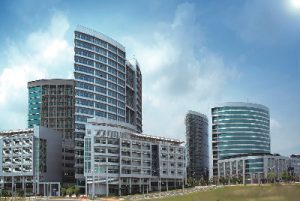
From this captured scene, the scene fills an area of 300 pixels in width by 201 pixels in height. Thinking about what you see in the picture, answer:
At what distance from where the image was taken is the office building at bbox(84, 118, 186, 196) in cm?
16625

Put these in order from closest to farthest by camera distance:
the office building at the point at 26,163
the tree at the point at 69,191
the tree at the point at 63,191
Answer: the tree at the point at 69,191 < the tree at the point at 63,191 < the office building at the point at 26,163

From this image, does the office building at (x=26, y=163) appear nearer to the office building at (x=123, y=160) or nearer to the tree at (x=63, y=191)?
the tree at (x=63, y=191)

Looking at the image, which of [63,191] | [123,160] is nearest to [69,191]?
[63,191]

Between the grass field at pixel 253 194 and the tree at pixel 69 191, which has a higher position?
the grass field at pixel 253 194

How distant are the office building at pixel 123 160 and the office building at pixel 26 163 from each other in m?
20.8

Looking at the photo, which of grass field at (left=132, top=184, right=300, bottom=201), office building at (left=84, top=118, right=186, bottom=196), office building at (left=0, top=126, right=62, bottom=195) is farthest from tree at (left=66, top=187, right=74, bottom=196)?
grass field at (left=132, top=184, right=300, bottom=201)

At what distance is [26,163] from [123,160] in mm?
34742

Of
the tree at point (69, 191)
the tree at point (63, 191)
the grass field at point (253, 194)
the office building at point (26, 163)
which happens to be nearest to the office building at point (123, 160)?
the tree at point (69, 191)

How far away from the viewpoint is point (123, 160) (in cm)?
17275

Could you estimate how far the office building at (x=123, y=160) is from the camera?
16625cm

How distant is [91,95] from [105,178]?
41004 millimetres

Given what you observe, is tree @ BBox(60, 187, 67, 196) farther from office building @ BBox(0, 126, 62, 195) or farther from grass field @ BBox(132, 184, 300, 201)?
grass field @ BBox(132, 184, 300, 201)

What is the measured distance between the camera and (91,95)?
196 m

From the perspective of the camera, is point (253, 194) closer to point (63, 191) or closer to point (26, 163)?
point (63, 191)
